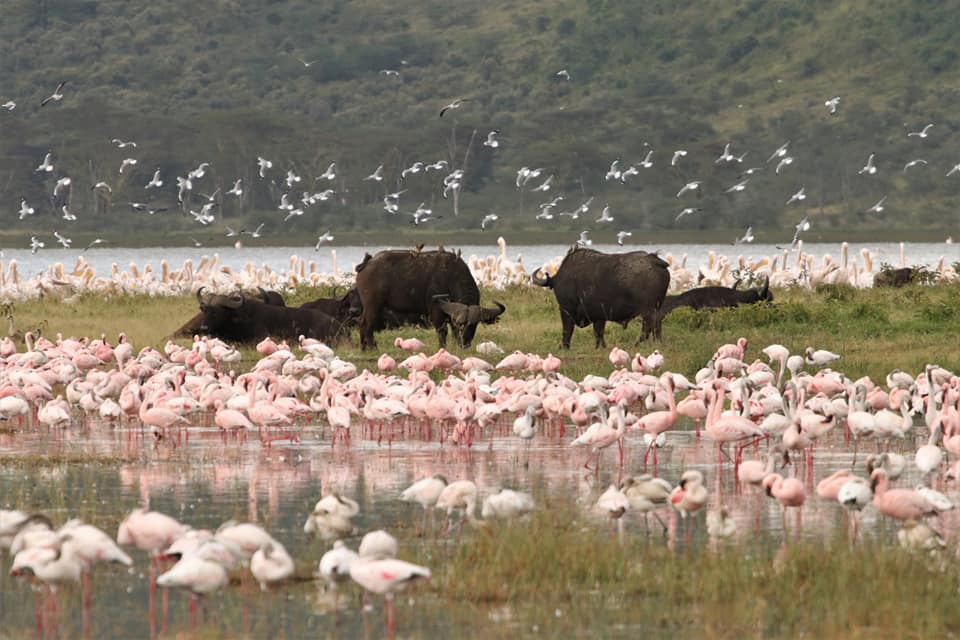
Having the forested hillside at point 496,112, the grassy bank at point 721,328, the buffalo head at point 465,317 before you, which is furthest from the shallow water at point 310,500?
the forested hillside at point 496,112

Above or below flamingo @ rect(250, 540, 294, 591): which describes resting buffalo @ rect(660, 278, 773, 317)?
above

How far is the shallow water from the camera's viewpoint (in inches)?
393

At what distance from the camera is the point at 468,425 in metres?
17.1

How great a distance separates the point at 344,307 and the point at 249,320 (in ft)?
7.28

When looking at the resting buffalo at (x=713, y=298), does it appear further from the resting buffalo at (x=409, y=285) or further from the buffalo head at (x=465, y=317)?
the buffalo head at (x=465, y=317)

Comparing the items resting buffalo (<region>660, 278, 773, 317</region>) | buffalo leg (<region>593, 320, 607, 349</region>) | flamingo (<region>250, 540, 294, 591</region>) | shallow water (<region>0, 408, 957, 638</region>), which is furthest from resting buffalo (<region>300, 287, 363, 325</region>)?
flamingo (<region>250, 540, 294, 591</region>)

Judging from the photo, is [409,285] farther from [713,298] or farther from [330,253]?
[330,253]

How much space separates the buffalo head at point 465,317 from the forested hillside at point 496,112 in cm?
9022

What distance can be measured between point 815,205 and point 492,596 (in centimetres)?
13235

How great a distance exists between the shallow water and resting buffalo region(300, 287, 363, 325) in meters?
10.0

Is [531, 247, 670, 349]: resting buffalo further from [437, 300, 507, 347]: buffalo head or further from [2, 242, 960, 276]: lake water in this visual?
[2, 242, 960, 276]: lake water

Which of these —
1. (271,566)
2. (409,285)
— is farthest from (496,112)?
(271,566)

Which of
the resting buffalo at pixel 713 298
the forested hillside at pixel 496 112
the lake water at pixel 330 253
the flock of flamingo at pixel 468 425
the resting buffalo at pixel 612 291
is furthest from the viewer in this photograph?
the forested hillside at pixel 496 112

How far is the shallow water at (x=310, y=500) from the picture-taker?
998cm
